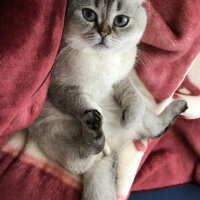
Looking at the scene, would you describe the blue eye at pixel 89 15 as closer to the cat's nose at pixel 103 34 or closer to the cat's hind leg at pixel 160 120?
the cat's nose at pixel 103 34

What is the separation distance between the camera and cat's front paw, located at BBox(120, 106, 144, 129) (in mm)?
1040

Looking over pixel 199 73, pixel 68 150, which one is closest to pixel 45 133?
pixel 68 150

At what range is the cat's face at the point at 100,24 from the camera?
3.09ft

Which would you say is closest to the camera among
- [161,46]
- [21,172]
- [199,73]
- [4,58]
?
[4,58]

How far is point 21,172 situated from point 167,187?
0.71m

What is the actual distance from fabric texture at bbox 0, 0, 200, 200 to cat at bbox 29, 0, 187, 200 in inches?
2.3

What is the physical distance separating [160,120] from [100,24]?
1.63ft

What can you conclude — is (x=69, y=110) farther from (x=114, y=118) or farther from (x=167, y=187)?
(x=167, y=187)

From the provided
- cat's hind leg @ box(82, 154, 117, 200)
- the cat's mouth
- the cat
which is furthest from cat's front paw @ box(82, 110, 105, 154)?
the cat's mouth

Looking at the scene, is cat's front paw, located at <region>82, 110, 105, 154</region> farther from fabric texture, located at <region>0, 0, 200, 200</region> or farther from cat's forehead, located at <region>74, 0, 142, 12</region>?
cat's forehead, located at <region>74, 0, 142, 12</region>

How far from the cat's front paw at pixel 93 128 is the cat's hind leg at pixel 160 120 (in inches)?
11.8

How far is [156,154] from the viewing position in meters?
1.28

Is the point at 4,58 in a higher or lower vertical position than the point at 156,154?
higher

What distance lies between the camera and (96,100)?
3.59 ft
